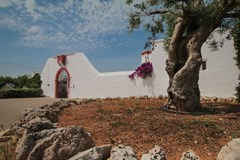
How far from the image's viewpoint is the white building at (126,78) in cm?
1152

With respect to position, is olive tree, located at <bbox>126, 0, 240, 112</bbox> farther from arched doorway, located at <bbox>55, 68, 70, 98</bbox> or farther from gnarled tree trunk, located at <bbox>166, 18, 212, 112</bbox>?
arched doorway, located at <bbox>55, 68, 70, 98</bbox>

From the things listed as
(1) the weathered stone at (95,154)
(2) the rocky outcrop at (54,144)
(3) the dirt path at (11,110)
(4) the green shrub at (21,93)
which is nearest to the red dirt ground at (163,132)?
(1) the weathered stone at (95,154)

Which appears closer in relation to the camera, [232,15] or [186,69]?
[186,69]

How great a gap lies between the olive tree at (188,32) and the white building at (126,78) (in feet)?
11.9

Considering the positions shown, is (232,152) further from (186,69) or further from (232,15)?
(232,15)

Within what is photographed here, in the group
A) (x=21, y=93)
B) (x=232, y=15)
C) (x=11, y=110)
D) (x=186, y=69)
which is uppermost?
(x=232, y=15)

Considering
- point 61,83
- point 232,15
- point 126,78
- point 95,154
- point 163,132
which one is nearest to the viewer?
point 95,154

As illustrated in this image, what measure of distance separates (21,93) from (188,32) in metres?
17.2

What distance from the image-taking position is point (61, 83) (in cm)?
2131

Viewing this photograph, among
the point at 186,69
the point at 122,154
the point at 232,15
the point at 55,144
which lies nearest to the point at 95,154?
the point at 122,154

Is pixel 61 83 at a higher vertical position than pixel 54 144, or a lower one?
higher

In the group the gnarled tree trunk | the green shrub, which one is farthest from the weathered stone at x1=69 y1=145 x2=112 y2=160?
the green shrub

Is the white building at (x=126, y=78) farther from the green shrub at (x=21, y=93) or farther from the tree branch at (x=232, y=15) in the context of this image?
the tree branch at (x=232, y=15)

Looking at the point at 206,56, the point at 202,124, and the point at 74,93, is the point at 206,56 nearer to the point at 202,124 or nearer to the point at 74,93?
the point at 202,124
